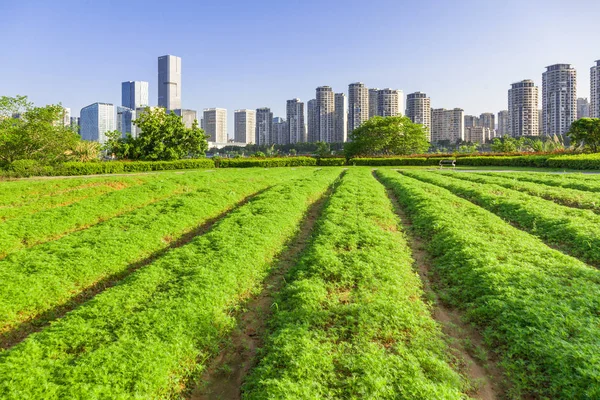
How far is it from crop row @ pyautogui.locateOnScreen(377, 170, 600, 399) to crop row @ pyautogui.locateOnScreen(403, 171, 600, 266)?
0.85m

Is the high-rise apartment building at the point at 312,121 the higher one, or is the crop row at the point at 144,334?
the high-rise apartment building at the point at 312,121

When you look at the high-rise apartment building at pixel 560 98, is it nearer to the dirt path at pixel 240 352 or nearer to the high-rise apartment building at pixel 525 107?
the high-rise apartment building at pixel 525 107

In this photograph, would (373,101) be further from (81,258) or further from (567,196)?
(81,258)

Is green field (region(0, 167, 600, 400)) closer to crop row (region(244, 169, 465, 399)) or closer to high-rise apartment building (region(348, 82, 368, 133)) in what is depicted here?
crop row (region(244, 169, 465, 399))

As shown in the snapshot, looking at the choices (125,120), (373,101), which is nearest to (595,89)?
(373,101)

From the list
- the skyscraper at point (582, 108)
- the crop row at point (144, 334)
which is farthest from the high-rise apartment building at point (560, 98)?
the crop row at point (144, 334)

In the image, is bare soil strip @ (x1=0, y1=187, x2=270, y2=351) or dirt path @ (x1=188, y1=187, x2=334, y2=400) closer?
dirt path @ (x1=188, y1=187, x2=334, y2=400)

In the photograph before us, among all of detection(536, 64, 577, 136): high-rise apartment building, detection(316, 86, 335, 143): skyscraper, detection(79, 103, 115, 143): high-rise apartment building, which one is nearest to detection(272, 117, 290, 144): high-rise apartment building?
detection(316, 86, 335, 143): skyscraper

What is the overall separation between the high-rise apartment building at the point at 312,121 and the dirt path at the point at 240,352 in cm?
14090

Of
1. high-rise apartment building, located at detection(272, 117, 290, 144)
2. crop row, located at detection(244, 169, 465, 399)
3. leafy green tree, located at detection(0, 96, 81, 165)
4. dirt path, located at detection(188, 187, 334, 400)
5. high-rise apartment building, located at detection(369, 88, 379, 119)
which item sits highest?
high-rise apartment building, located at detection(369, 88, 379, 119)

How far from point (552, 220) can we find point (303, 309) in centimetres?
914

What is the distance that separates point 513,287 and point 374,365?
3361mm

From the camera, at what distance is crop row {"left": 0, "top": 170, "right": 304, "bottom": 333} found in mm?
6570

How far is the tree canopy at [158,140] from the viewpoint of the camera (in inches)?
1823
